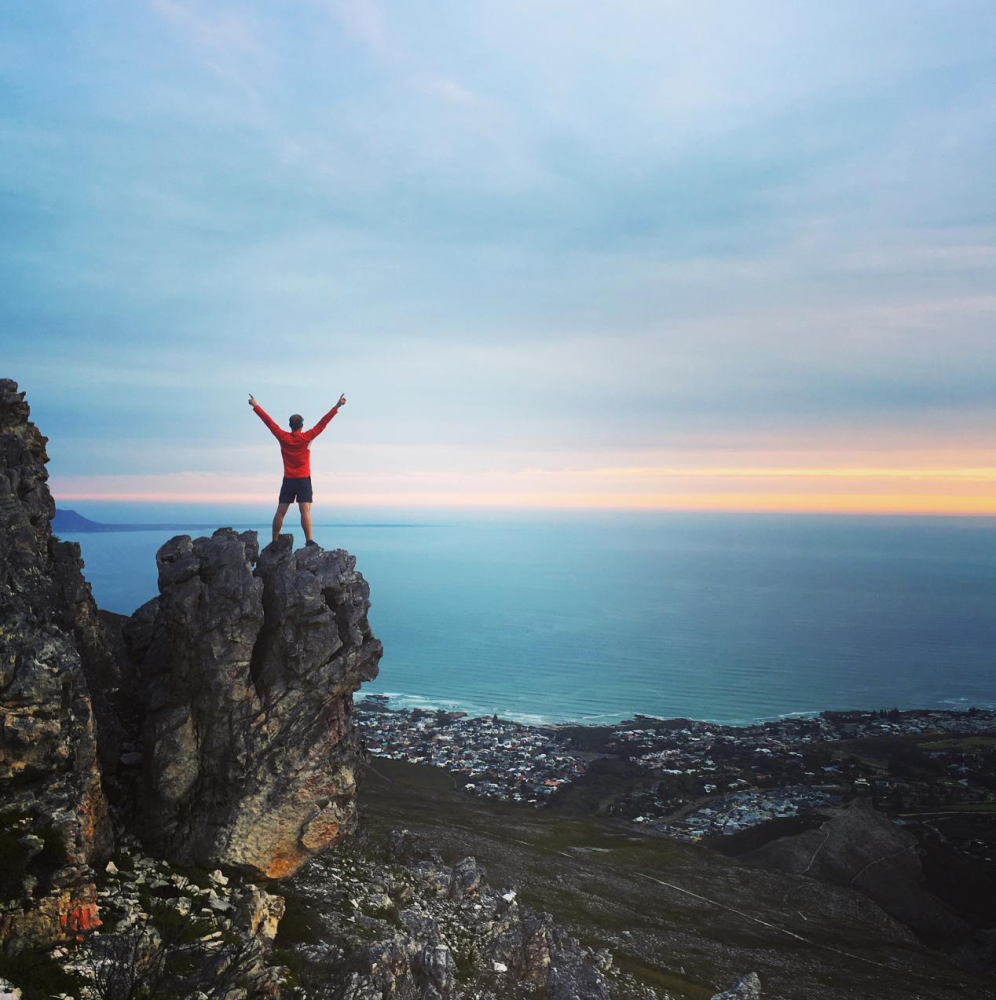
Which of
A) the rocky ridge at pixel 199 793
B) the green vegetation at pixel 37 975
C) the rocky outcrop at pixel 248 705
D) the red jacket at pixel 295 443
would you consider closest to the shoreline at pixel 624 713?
the rocky ridge at pixel 199 793

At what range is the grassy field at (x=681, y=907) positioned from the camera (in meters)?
52.8

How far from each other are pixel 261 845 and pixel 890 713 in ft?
526

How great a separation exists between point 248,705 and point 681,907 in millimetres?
57220

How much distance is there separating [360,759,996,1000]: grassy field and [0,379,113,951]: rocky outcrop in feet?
129

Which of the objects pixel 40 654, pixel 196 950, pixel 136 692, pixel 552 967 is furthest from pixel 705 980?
pixel 40 654

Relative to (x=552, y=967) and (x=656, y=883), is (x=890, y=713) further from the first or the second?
(x=552, y=967)

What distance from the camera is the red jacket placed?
28219 mm

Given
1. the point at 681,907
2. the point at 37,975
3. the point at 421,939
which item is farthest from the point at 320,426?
the point at 681,907

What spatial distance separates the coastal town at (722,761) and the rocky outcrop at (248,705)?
7605 cm

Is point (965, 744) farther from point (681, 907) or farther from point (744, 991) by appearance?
point (744, 991)

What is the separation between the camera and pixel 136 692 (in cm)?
3048

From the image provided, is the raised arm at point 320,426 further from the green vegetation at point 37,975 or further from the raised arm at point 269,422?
the green vegetation at point 37,975

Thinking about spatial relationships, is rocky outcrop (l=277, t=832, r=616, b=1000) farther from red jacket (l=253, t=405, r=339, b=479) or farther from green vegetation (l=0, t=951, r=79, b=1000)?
red jacket (l=253, t=405, r=339, b=479)

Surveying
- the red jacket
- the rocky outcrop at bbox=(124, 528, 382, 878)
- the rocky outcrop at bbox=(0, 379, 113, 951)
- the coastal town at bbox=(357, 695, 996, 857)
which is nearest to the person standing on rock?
the red jacket
